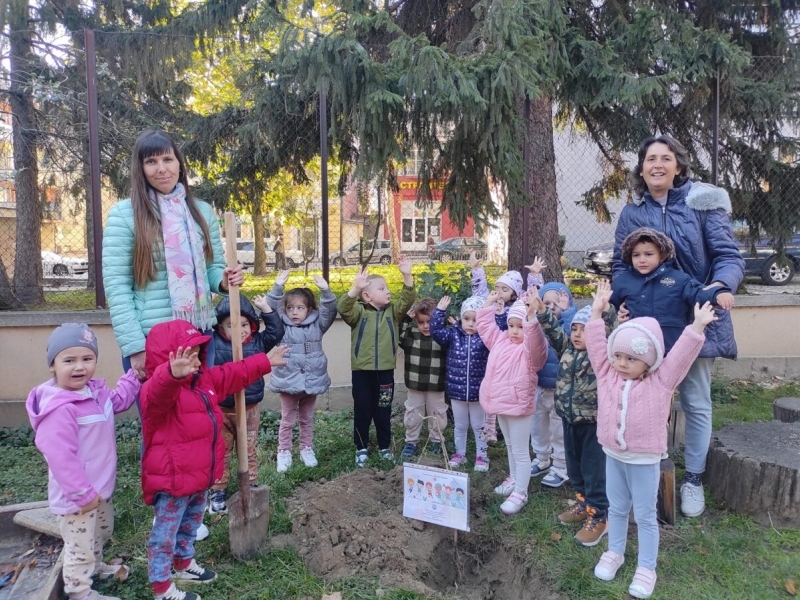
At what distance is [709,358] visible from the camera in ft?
11.3

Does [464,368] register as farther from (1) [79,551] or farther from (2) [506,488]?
(1) [79,551]

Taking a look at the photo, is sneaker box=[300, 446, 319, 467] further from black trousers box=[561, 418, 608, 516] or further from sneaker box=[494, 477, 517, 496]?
black trousers box=[561, 418, 608, 516]

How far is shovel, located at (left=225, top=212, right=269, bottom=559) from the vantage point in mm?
3111

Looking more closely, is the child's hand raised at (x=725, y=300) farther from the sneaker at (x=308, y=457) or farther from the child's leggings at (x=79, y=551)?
the child's leggings at (x=79, y=551)

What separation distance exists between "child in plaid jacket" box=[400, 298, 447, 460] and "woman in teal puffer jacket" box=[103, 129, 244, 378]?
184cm

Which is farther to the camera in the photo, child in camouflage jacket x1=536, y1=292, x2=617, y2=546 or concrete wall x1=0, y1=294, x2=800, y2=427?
concrete wall x1=0, y1=294, x2=800, y2=427

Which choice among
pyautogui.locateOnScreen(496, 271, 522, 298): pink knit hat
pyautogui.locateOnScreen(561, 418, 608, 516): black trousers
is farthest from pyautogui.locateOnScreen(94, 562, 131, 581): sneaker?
pyautogui.locateOnScreen(496, 271, 522, 298): pink knit hat

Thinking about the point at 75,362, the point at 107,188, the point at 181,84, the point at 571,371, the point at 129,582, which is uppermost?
the point at 181,84

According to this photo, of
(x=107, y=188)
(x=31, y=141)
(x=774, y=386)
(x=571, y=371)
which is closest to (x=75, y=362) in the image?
(x=571, y=371)

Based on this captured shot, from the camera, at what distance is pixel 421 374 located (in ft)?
14.6

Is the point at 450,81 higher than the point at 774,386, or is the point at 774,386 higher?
the point at 450,81

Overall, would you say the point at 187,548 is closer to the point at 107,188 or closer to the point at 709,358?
the point at 709,358

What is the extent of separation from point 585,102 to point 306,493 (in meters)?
4.70

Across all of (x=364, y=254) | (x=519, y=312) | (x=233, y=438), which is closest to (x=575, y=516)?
(x=519, y=312)
